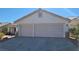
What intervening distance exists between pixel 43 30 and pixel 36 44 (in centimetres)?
53

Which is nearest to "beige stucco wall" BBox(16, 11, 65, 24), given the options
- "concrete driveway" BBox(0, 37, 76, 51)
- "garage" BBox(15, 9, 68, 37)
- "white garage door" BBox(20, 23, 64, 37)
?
"garage" BBox(15, 9, 68, 37)

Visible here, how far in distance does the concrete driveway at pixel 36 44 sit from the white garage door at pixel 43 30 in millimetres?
147

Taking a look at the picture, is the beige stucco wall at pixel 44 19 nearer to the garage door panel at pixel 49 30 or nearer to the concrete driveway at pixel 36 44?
the garage door panel at pixel 49 30

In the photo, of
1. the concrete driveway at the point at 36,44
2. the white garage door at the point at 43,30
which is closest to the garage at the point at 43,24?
the white garage door at the point at 43,30

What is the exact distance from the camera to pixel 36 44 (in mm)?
9492

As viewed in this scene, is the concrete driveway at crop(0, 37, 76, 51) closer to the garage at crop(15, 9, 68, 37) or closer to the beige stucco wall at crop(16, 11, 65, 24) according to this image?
the garage at crop(15, 9, 68, 37)

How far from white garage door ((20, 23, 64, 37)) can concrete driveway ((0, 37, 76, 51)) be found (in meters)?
0.15

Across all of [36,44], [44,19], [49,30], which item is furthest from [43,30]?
[36,44]

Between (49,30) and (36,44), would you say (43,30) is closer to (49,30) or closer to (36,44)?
(49,30)

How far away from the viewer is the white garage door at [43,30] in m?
9.43

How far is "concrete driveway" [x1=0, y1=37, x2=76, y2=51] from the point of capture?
9.46m

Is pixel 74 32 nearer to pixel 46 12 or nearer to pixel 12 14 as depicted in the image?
pixel 46 12

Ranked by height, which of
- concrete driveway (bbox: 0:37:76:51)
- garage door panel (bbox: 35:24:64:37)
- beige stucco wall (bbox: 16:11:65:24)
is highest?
beige stucco wall (bbox: 16:11:65:24)
